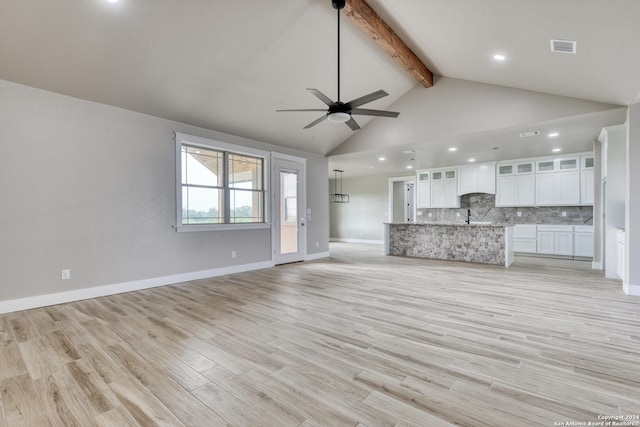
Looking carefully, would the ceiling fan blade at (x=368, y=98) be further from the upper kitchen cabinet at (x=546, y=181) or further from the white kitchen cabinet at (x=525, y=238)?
the white kitchen cabinet at (x=525, y=238)

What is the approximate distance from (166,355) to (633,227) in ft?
19.2

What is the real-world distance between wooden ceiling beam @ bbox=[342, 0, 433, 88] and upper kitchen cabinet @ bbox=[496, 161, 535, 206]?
4.16 meters

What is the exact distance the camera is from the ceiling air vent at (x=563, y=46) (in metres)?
3.10

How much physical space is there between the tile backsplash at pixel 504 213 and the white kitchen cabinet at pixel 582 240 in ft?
0.95

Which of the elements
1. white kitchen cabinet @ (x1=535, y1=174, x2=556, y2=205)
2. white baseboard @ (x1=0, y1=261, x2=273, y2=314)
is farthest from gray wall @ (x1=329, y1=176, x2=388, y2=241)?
white baseboard @ (x1=0, y1=261, x2=273, y2=314)

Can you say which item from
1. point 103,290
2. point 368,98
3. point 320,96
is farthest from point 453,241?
point 103,290

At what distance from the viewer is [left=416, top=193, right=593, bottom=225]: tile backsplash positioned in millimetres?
7284

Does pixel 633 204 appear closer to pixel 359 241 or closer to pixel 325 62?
pixel 325 62

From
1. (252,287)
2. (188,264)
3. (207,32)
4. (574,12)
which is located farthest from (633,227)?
(188,264)

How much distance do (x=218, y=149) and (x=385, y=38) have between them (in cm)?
334

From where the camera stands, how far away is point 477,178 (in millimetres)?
8352

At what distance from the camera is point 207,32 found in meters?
3.51

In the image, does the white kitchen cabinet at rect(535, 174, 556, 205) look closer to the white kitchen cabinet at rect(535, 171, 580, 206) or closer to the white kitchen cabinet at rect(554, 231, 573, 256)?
the white kitchen cabinet at rect(535, 171, 580, 206)

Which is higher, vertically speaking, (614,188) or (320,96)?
(320,96)
